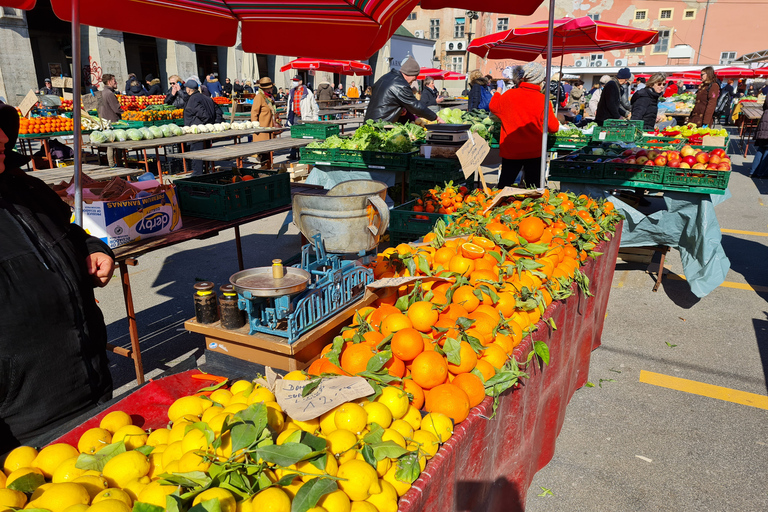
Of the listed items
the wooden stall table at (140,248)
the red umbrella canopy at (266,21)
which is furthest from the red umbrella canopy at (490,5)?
the wooden stall table at (140,248)

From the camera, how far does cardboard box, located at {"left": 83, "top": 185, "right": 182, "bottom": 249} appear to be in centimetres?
315

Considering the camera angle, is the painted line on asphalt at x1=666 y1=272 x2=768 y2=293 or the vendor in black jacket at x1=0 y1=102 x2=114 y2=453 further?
the painted line on asphalt at x1=666 y1=272 x2=768 y2=293

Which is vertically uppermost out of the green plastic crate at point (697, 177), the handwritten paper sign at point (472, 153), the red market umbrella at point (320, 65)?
the red market umbrella at point (320, 65)

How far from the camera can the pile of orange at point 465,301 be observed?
176 centimetres

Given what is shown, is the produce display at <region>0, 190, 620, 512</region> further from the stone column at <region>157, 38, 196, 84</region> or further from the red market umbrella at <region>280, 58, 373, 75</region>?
the stone column at <region>157, 38, 196, 84</region>

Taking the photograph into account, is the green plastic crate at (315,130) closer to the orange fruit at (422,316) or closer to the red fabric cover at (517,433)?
the red fabric cover at (517,433)

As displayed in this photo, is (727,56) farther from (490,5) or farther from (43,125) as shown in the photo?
(43,125)

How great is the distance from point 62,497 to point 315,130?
8.80 meters

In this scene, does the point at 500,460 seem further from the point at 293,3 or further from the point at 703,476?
the point at 293,3

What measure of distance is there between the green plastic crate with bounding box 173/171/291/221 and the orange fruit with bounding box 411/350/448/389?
8.87 feet

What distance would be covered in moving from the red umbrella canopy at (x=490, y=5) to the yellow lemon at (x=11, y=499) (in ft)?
12.2

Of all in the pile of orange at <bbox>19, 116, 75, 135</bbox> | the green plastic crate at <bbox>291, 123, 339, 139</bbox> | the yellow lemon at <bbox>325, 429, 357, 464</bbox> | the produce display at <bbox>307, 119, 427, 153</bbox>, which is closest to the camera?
the yellow lemon at <bbox>325, 429, 357, 464</bbox>

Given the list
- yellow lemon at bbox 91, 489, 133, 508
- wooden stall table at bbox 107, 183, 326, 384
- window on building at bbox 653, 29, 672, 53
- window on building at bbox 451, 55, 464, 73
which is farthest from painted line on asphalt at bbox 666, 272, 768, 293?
window on building at bbox 451, 55, 464, 73

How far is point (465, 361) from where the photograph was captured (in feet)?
5.89
